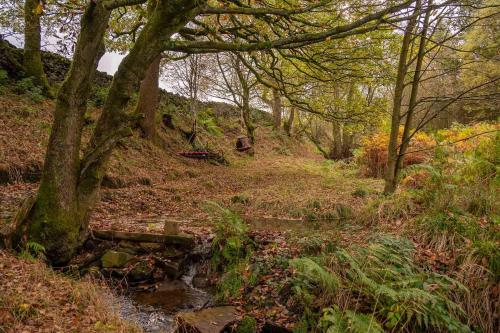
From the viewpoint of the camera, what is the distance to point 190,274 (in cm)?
576

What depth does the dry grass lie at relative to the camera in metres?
3.23

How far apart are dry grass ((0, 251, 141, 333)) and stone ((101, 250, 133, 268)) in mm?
881

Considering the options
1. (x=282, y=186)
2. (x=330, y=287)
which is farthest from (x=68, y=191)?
(x=282, y=186)

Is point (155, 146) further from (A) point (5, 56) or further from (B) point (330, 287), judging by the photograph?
(B) point (330, 287)

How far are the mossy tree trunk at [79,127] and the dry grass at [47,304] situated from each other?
701 mm

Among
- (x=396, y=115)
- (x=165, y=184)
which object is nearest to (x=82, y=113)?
(x=165, y=184)

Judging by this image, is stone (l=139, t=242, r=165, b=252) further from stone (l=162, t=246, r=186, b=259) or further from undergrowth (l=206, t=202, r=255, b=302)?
undergrowth (l=206, t=202, r=255, b=302)

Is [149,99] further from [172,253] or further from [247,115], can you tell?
[172,253]

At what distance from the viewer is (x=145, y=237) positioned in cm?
605

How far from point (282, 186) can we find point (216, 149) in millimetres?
6435

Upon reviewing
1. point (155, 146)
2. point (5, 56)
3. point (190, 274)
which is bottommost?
point (190, 274)

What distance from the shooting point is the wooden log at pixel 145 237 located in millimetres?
6031

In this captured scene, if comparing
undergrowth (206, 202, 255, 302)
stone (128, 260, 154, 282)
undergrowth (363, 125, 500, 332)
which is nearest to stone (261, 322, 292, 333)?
undergrowth (206, 202, 255, 302)

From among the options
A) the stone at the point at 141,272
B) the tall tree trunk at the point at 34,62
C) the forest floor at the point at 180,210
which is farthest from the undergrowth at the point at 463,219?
the tall tree trunk at the point at 34,62
